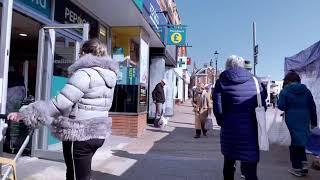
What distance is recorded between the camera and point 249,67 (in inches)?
212

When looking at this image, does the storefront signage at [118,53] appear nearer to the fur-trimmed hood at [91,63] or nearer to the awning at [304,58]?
the awning at [304,58]

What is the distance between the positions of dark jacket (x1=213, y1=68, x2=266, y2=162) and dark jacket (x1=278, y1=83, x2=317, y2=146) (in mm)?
2591

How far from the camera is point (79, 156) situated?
359cm

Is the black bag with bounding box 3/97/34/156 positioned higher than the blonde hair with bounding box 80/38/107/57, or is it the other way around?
the blonde hair with bounding box 80/38/107/57

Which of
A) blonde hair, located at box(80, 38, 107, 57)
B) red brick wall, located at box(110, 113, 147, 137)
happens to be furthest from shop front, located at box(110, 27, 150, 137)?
blonde hair, located at box(80, 38, 107, 57)

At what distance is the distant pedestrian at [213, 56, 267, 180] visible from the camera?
4.72 m

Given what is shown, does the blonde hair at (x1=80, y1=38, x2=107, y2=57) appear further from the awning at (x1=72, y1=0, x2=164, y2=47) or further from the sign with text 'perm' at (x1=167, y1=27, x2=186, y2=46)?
the sign with text 'perm' at (x1=167, y1=27, x2=186, y2=46)

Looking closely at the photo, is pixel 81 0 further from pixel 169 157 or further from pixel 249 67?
pixel 249 67

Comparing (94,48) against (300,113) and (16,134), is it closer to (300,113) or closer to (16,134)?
(16,134)

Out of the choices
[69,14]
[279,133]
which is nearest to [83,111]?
[69,14]

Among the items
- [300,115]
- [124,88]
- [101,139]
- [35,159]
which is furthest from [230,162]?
[124,88]

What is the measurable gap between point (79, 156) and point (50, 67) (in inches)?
174

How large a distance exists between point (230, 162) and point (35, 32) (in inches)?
314

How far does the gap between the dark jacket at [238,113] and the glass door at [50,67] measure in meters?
3.24
